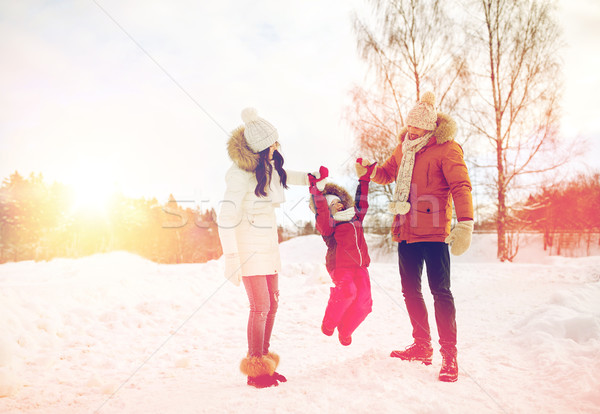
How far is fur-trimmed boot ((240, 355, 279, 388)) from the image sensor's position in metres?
2.61

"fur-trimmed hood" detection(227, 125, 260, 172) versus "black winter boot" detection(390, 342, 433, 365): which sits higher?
"fur-trimmed hood" detection(227, 125, 260, 172)

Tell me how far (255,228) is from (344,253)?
81cm

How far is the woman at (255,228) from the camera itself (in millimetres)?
2631

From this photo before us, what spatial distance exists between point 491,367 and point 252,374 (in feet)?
6.07

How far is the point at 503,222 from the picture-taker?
10.9 meters

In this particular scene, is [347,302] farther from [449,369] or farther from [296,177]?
[296,177]

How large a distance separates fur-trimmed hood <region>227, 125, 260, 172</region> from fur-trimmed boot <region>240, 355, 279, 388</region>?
1.40 meters

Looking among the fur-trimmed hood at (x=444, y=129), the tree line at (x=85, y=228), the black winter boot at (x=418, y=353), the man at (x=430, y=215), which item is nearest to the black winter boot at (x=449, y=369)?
the man at (x=430, y=215)

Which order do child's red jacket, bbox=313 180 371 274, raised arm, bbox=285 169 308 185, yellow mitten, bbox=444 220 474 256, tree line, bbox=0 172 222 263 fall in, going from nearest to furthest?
yellow mitten, bbox=444 220 474 256 < child's red jacket, bbox=313 180 371 274 < raised arm, bbox=285 169 308 185 < tree line, bbox=0 172 222 263

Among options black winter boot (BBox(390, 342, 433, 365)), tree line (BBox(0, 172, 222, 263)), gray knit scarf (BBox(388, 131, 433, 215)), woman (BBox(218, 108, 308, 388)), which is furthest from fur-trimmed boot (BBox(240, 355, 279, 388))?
tree line (BBox(0, 172, 222, 263))

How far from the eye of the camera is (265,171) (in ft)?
9.28

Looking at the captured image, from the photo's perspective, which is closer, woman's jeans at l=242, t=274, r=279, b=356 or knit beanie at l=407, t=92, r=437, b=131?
woman's jeans at l=242, t=274, r=279, b=356

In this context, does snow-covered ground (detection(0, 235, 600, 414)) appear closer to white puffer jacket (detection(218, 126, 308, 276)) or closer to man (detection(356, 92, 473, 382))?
man (detection(356, 92, 473, 382))

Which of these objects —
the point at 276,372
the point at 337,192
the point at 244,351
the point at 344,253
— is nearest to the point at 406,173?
the point at 337,192
